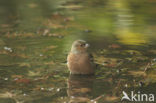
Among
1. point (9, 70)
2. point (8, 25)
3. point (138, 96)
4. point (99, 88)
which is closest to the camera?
point (138, 96)

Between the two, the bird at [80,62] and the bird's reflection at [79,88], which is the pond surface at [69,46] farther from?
the bird at [80,62]

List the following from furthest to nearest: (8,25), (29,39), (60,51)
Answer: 1. (8,25)
2. (29,39)
3. (60,51)

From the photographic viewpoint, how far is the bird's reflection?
22.8 feet

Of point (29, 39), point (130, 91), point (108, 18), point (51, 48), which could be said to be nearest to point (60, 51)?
point (51, 48)

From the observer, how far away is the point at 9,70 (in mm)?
8398

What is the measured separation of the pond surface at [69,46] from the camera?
733 centimetres

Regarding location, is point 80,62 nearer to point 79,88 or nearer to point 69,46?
point 79,88

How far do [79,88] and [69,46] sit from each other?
259 centimetres

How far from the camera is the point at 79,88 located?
7605mm

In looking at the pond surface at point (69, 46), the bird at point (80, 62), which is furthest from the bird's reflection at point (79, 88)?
the bird at point (80, 62)

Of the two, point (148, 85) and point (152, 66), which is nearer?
point (148, 85)

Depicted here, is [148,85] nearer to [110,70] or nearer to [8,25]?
[110,70]

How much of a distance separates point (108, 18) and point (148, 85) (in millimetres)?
5570

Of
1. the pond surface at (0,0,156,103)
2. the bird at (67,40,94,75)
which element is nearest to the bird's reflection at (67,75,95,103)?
the pond surface at (0,0,156,103)
